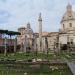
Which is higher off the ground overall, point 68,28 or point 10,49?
point 68,28

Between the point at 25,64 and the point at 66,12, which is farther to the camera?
the point at 66,12

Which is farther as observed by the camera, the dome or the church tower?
the dome

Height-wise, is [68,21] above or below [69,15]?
below

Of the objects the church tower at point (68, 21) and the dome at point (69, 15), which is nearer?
the church tower at point (68, 21)

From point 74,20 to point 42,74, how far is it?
58660 millimetres

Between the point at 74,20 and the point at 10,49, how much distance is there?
19.8m

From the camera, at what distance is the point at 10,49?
72750 mm

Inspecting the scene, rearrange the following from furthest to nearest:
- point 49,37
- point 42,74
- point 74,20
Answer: point 49,37, point 74,20, point 42,74

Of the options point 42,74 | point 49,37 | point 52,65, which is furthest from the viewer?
point 49,37

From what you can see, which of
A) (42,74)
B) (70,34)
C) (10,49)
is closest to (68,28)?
(70,34)

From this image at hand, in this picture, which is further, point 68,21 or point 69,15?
point 69,15

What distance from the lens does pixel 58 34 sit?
81062mm

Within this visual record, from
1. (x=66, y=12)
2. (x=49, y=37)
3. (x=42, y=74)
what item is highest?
Answer: (x=66, y=12)

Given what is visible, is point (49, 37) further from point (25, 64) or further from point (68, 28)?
point (25, 64)
